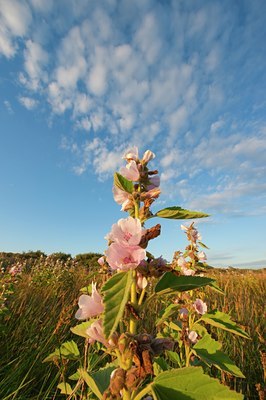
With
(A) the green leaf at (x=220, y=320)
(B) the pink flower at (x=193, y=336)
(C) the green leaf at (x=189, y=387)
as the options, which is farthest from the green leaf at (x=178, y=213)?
(B) the pink flower at (x=193, y=336)

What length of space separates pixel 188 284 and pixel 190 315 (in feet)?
6.21

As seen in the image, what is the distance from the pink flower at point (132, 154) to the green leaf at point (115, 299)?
1.94 feet

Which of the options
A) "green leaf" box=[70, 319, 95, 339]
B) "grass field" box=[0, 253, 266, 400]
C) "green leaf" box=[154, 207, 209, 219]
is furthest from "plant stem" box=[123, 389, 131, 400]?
"grass field" box=[0, 253, 266, 400]

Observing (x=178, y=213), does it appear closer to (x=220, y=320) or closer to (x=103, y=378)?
(x=103, y=378)

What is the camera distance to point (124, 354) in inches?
40.7

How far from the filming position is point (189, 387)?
95 centimetres

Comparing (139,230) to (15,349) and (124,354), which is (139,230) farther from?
(15,349)

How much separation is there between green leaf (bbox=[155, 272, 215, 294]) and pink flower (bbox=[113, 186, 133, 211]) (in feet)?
1.26

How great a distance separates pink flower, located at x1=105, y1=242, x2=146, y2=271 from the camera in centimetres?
107

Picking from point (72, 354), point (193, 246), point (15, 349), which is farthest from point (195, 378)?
point (15, 349)

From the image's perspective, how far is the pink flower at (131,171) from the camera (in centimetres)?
130

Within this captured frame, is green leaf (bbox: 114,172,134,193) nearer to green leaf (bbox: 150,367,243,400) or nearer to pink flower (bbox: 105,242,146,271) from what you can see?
pink flower (bbox: 105,242,146,271)

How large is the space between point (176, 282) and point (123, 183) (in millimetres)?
455

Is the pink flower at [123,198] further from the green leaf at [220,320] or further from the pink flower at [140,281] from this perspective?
the green leaf at [220,320]
